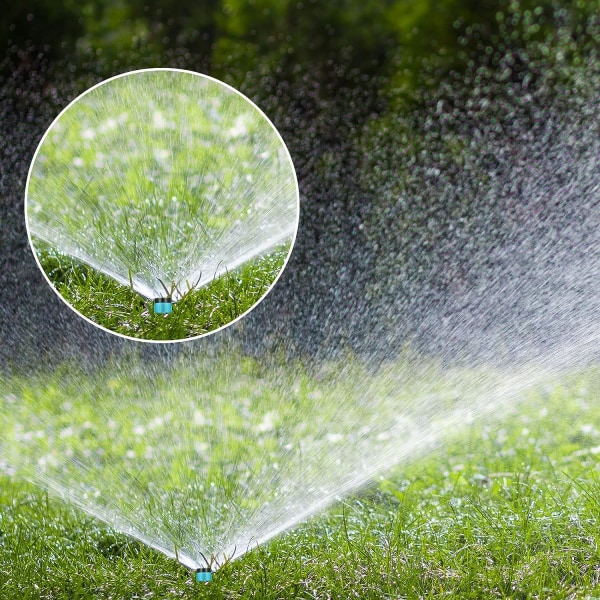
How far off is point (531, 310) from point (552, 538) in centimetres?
310

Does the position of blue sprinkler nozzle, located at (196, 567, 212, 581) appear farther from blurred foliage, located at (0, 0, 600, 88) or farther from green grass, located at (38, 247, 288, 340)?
blurred foliage, located at (0, 0, 600, 88)

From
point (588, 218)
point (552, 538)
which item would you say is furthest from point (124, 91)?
point (588, 218)

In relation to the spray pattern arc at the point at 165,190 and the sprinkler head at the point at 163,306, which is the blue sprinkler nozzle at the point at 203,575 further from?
the spray pattern arc at the point at 165,190

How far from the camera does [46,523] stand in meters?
4.27

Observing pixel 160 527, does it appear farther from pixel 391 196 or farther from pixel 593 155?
pixel 593 155

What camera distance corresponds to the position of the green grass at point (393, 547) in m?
3.71

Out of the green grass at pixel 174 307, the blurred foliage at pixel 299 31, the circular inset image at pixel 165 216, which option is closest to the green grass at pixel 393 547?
the green grass at pixel 174 307

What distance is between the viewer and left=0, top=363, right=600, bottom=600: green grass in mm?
3705

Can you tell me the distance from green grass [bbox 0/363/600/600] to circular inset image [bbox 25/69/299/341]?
1.00 m

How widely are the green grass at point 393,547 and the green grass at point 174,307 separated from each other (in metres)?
0.88

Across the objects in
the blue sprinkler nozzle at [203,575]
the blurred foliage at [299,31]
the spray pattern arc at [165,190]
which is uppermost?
the blurred foliage at [299,31]

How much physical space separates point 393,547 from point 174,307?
144 cm

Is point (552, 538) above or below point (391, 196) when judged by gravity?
below

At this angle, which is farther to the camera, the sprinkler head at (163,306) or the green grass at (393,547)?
the sprinkler head at (163,306)
